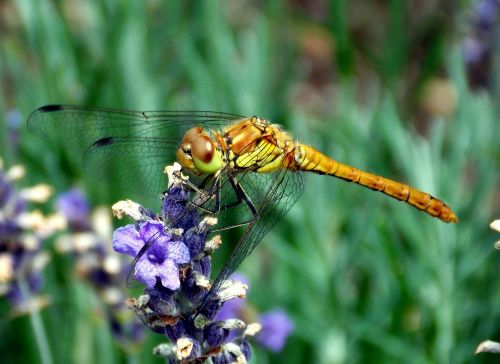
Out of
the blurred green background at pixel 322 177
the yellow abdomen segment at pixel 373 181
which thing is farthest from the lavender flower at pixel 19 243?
the yellow abdomen segment at pixel 373 181

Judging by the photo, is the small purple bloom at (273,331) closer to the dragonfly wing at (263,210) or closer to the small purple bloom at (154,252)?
the dragonfly wing at (263,210)

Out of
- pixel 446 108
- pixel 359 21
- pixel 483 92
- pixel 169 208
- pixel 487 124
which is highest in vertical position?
pixel 359 21

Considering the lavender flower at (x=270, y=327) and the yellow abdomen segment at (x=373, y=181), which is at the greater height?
the yellow abdomen segment at (x=373, y=181)

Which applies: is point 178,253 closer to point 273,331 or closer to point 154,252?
point 154,252

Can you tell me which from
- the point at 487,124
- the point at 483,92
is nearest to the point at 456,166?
the point at 487,124

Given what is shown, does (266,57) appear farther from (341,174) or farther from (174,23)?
(341,174)

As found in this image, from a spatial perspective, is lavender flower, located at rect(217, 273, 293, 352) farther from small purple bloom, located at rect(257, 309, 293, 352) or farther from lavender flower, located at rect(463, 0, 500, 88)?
lavender flower, located at rect(463, 0, 500, 88)
